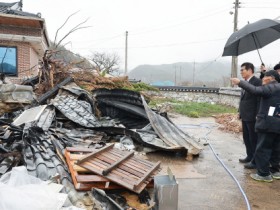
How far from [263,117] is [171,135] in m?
2.41

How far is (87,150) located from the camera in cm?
483

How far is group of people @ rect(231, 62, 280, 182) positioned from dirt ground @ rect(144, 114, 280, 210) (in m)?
0.35

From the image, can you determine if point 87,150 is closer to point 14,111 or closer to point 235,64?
point 14,111

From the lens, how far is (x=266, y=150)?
469 cm

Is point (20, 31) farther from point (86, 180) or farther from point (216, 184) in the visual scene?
point (216, 184)

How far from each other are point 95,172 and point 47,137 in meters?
1.83

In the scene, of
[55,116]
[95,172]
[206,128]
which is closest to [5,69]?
[55,116]

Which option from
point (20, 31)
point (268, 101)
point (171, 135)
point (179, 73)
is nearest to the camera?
point (268, 101)

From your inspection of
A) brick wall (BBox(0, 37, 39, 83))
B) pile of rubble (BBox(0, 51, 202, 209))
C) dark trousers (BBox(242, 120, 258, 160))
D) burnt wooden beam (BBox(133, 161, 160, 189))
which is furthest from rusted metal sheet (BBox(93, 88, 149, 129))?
brick wall (BBox(0, 37, 39, 83))

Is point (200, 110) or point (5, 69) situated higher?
point (5, 69)

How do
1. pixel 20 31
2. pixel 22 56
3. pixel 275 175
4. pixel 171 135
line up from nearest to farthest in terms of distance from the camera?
pixel 275 175 < pixel 171 135 < pixel 20 31 < pixel 22 56

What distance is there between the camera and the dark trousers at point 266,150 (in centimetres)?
466

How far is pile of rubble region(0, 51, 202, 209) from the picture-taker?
3814 millimetres

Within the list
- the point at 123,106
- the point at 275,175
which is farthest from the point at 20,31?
the point at 275,175
